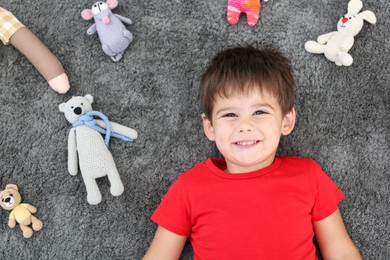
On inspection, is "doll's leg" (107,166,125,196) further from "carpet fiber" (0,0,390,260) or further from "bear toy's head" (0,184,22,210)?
"bear toy's head" (0,184,22,210)

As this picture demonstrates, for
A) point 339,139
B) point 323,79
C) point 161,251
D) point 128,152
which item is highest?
point 323,79

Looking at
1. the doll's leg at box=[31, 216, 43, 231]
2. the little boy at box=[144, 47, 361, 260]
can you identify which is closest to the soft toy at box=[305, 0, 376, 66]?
the little boy at box=[144, 47, 361, 260]

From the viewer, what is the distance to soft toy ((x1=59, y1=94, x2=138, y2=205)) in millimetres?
1270

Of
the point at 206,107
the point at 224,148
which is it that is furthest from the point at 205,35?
the point at 224,148

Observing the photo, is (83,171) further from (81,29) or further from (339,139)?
(339,139)

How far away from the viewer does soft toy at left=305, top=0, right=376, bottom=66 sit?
1.29m

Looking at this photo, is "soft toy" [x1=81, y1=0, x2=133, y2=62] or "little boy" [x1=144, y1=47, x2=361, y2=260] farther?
"soft toy" [x1=81, y1=0, x2=133, y2=62]

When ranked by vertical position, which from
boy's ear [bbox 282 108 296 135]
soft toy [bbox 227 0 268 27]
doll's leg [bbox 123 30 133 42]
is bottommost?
boy's ear [bbox 282 108 296 135]

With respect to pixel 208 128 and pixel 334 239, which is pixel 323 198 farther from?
pixel 208 128

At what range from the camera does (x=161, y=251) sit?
1232 millimetres

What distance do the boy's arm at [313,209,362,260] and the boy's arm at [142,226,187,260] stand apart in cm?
34

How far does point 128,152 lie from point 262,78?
43cm

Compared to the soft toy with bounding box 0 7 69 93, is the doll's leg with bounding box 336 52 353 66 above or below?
above

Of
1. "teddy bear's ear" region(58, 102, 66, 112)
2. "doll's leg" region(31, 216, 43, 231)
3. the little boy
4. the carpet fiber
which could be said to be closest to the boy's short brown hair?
the little boy
